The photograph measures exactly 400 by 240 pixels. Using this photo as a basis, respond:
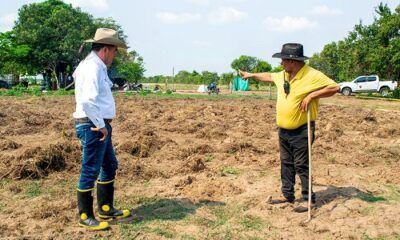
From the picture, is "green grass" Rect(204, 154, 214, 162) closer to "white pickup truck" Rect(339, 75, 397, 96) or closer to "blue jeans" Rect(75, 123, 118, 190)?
"blue jeans" Rect(75, 123, 118, 190)

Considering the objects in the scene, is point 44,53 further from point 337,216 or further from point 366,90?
point 337,216

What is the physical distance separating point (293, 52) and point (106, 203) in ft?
8.74

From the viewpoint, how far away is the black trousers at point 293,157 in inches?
185

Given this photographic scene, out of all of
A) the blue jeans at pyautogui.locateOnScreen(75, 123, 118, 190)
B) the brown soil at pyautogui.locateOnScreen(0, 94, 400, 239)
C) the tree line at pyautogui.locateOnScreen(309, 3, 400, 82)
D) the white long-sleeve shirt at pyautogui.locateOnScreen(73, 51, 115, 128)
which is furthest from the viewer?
the tree line at pyautogui.locateOnScreen(309, 3, 400, 82)

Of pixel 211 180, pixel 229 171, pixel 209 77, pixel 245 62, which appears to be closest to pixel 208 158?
pixel 229 171

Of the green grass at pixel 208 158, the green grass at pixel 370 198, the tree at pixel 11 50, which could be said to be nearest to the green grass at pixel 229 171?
the green grass at pixel 208 158

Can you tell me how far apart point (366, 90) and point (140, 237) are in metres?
31.3

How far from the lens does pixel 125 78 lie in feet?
162

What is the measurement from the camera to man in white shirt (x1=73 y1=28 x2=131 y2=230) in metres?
3.78

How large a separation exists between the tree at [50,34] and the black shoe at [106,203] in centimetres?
3542

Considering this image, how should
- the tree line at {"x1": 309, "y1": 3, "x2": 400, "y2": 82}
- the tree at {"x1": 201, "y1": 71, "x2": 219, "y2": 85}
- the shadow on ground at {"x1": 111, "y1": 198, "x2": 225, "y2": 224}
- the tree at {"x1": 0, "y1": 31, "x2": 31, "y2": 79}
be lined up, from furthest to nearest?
the tree at {"x1": 201, "y1": 71, "x2": 219, "y2": 85}, the tree at {"x1": 0, "y1": 31, "x2": 31, "y2": 79}, the tree line at {"x1": 309, "y1": 3, "x2": 400, "y2": 82}, the shadow on ground at {"x1": 111, "y1": 198, "x2": 225, "y2": 224}

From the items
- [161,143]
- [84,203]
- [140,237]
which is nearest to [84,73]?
[84,203]

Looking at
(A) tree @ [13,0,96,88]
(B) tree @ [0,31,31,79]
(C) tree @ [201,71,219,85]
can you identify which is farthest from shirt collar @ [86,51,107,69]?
(C) tree @ [201,71,219,85]

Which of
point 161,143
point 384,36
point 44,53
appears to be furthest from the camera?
point 44,53
